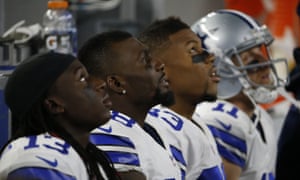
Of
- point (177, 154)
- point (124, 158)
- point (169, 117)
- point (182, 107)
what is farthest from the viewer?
point (182, 107)

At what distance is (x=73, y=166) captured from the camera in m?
2.08

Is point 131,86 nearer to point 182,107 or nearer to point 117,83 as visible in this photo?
point 117,83

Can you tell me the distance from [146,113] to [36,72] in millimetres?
500

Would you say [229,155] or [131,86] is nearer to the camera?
[131,86]

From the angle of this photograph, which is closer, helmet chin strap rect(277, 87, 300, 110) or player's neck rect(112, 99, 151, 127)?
player's neck rect(112, 99, 151, 127)

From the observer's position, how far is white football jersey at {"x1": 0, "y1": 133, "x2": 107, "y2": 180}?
2.02 m

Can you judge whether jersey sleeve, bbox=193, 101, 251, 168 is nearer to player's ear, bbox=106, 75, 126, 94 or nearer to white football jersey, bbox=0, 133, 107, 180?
player's ear, bbox=106, 75, 126, 94

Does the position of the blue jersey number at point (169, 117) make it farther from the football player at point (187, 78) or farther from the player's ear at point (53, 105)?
the player's ear at point (53, 105)

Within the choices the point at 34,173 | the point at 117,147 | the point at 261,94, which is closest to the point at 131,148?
the point at 117,147

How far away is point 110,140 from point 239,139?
111 centimetres

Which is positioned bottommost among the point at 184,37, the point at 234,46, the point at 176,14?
the point at 176,14

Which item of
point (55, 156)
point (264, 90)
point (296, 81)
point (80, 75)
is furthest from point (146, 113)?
point (296, 81)

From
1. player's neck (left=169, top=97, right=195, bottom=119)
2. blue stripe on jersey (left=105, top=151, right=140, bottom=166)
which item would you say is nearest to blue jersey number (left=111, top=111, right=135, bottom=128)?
blue stripe on jersey (left=105, top=151, right=140, bottom=166)

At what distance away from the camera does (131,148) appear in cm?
238
